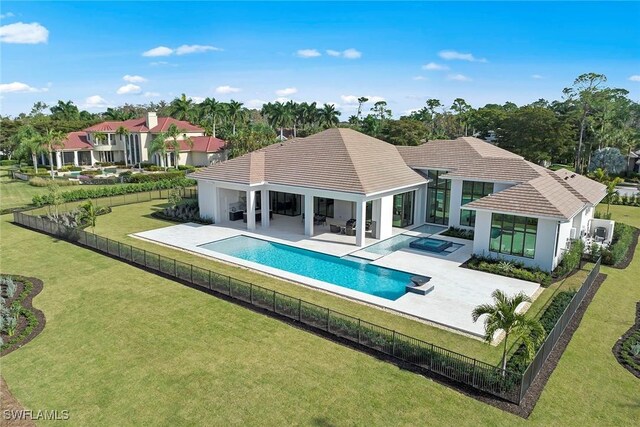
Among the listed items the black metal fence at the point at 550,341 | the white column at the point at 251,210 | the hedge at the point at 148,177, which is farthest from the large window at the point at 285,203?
the hedge at the point at 148,177

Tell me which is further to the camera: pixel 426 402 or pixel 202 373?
pixel 202 373

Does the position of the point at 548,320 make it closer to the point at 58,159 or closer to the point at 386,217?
the point at 386,217

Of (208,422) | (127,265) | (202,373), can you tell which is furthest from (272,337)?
(127,265)

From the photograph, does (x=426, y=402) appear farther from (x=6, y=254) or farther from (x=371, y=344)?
(x=6, y=254)

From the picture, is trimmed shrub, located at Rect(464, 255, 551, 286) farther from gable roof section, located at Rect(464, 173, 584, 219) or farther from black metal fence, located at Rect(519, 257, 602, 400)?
gable roof section, located at Rect(464, 173, 584, 219)

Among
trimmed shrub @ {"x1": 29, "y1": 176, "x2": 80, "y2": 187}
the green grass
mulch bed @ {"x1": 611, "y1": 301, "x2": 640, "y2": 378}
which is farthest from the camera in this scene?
trimmed shrub @ {"x1": 29, "y1": 176, "x2": 80, "y2": 187}

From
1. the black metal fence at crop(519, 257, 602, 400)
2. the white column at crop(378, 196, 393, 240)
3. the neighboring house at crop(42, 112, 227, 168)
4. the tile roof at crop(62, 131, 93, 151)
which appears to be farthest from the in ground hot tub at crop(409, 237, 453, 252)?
the tile roof at crop(62, 131, 93, 151)

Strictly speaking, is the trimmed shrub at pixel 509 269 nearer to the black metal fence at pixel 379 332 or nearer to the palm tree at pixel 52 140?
the black metal fence at pixel 379 332
